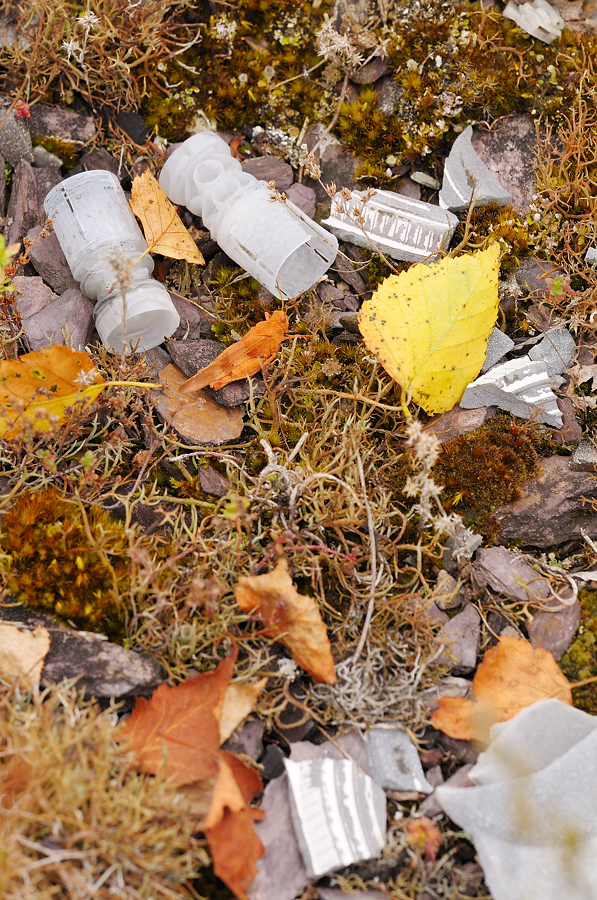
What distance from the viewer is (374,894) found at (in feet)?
7.13

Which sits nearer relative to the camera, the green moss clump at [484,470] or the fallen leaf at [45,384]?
the fallen leaf at [45,384]

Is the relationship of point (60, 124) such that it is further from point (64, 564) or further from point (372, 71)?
point (64, 564)

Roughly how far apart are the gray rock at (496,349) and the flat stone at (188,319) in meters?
1.31

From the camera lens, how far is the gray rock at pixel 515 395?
9.71 ft

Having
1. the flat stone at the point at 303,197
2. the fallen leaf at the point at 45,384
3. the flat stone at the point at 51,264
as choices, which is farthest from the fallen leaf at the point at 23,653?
the flat stone at the point at 303,197

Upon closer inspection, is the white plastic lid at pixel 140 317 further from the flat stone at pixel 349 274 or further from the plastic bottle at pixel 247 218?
the flat stone at pixel 349 274

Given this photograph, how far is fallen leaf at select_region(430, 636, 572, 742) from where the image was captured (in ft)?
7.92

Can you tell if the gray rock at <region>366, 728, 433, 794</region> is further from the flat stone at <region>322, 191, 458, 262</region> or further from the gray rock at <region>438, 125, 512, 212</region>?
the gray rock at <region>438, 125, 512, 212</region>

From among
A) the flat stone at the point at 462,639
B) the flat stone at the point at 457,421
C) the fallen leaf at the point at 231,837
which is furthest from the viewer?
the flat stone at the point at 457,421

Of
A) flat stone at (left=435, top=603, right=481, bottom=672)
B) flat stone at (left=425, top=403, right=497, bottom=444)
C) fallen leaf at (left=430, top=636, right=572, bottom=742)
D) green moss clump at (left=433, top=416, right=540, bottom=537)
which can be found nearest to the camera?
fallen leaf at (left=430, top=636, right=572, bottom=742)

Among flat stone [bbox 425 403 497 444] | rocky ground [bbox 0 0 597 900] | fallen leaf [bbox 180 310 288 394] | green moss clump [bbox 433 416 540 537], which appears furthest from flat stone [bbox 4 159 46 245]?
green moss clump [bbox 433 416 540 537]

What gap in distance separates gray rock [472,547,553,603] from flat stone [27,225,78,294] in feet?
7.38

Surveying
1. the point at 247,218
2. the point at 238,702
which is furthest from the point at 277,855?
the point at 247,218

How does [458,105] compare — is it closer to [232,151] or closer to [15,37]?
[232,151]
